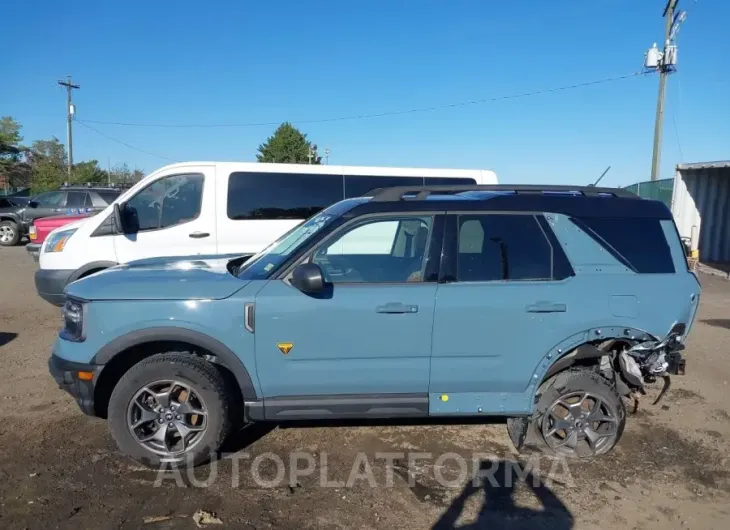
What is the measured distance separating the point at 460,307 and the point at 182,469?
2.14 m

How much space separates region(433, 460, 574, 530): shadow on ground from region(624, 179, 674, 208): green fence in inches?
519

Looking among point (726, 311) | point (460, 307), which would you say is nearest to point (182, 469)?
point (460, 307)

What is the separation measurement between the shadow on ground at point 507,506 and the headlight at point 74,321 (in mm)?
2514

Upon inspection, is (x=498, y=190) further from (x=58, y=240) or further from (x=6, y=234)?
(x=6, y=234)

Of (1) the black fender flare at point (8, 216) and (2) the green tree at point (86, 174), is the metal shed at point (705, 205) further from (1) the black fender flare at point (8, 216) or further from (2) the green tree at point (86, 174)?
(2) the green tree at point (86, 174)

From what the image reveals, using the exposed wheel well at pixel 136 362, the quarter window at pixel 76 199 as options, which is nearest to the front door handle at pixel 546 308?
the exposed wheel well at pixel 136 362

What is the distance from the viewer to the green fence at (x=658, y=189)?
15805 mm

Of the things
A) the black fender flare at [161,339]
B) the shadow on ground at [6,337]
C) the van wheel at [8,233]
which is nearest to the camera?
the black fender flare at [161,339]

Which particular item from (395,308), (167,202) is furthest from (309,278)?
(167,202)

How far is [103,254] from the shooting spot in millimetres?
6699

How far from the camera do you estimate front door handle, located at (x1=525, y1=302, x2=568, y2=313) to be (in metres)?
3.61

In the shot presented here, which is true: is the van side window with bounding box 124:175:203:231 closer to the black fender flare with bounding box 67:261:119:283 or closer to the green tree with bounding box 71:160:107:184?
the black fender flare with bounding box 67:261:119:283

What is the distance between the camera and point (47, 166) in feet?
146

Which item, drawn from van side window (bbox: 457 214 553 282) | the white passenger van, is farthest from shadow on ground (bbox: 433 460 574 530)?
the white passenger van
